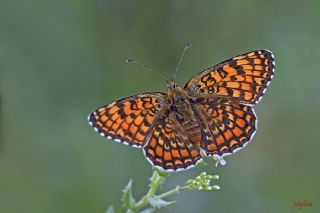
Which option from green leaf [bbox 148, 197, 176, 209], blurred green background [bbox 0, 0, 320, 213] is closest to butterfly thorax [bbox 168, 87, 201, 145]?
green leaf [bbox 148, 197, 176, 209]

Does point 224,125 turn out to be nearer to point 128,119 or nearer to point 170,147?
point 170,147

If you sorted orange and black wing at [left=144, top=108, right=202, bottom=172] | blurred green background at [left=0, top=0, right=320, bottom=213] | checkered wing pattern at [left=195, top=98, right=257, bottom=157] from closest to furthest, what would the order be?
orange and black wing at [left=144, top=108, right=202, bottom=172]
checkered wing pattern at [left=195, top=98, right=257, bottom=157]
blurred green background at [left=0, top=0, right=320, bottom=213]

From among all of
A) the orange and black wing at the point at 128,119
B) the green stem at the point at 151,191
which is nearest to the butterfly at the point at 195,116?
the orange and black wing at the point at 128,119

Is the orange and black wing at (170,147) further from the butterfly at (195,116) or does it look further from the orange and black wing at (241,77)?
the orange and black wing at (241,77)

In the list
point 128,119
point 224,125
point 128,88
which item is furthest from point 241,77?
A: point 128,88

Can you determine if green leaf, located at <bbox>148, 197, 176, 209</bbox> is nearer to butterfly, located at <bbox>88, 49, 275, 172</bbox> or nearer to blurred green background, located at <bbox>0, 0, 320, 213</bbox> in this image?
butterfly, located at <bbox>88, 49, 275, 172</bbox>

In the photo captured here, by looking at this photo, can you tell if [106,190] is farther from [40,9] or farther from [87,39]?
[40,9]

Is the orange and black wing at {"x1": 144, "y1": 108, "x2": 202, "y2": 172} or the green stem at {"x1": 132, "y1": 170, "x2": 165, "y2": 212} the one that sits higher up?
the orange and black wing at {"x1": 144, "y1": 108, "x2": 202, "y2": 172}
